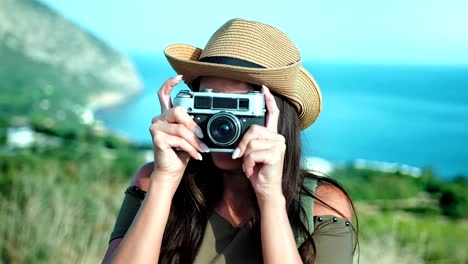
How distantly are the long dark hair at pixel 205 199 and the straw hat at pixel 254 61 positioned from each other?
74mm

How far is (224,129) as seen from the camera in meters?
1.88

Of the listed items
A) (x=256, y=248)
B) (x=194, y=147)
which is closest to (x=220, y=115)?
(x=194, y=147)

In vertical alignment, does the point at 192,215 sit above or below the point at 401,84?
below

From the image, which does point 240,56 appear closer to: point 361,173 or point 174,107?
point 174,107

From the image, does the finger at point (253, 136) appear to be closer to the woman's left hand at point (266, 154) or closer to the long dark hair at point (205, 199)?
the woman's left hand at point (266, 154)

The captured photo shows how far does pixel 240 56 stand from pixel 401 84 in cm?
4431

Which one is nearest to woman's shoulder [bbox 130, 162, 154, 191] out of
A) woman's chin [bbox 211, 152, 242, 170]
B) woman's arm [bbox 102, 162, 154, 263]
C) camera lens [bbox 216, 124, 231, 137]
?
woman's arm [bbox 102, 162, 154, 263]

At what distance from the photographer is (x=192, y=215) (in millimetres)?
2084

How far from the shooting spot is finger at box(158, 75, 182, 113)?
195cm

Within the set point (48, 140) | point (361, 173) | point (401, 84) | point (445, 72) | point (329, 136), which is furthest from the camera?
point (445, 72)

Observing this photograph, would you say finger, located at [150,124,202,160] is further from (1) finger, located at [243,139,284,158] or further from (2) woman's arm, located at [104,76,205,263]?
(1) finger, located at [243,139,284,158]

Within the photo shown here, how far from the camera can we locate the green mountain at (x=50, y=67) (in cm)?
884

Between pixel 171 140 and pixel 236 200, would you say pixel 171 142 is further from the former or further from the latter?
pixel 236 200

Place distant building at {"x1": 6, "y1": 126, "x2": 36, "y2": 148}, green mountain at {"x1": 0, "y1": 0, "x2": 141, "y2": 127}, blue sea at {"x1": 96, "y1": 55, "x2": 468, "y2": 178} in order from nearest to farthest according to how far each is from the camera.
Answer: distant building at {"x1": 6, "y1": 126, "x2": 36, "y2": 148}, green mountain at {"x1": 0, "y1": 0, "x2": 141, "y2": 127}, blue sea at {"x1": 96, "y1": 55, "x2": 468, "y2": 178}
